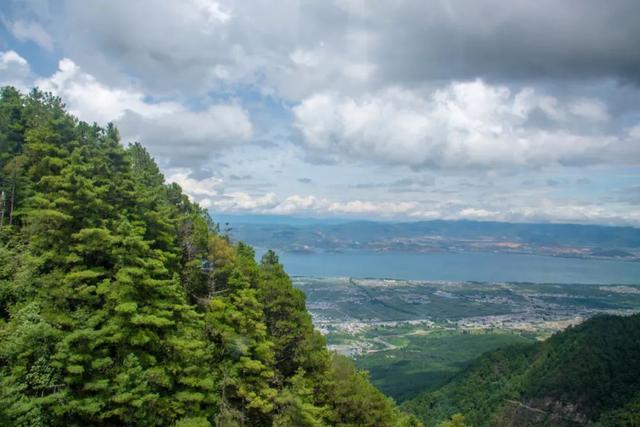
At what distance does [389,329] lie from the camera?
18675 cm

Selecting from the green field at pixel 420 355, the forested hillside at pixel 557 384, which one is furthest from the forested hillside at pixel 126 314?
the green field at pixel 420 355

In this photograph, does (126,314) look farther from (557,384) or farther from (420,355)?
(420,355)

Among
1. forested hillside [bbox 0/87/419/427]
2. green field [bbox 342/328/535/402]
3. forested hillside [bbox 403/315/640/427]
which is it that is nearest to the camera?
forested hillside [bbox 0/87/419/427]

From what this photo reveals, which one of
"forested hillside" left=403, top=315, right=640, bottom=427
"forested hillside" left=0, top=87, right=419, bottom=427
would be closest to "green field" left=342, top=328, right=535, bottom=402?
"forested hillside" left=403, top=315, right=640, bottom=427

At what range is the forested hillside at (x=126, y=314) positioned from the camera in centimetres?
1644

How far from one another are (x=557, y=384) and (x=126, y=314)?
77.5 meters

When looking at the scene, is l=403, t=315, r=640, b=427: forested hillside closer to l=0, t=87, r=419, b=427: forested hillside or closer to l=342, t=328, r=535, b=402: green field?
l=342, t=328, r=535, b=402: green field

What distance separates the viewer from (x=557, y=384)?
246ft

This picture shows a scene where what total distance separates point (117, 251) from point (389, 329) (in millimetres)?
177822

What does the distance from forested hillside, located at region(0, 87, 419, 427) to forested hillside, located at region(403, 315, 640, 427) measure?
54957 millimetres

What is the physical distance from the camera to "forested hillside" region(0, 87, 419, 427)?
1644 centimetres

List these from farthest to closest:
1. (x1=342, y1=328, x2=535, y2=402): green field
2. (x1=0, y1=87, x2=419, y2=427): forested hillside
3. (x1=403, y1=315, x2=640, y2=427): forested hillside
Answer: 1. (x1=342, y1=328, x2=535, y2=402): green field
2. (x1=403, y1=315, x2=640, y2=427): forested hillside
3. (x1=0, y1=87, x2=419, y2=427): forested hillside

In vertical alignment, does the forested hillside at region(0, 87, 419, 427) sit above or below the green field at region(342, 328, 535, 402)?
above

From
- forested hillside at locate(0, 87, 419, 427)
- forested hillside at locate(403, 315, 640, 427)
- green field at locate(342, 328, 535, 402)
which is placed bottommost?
green field at locate(342, 328, 535, 402)
